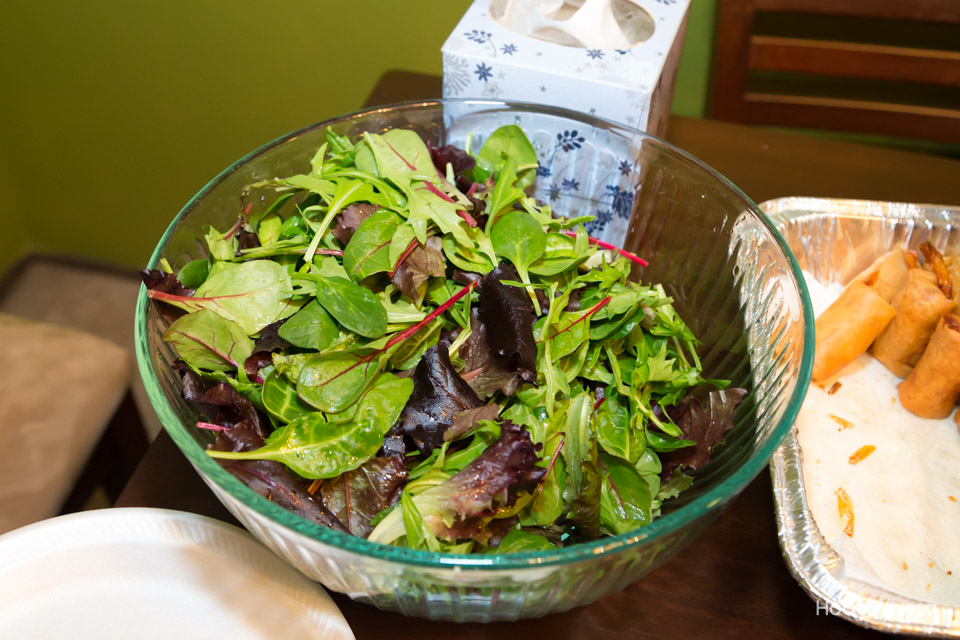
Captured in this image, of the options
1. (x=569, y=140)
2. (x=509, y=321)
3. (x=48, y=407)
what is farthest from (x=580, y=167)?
(x=48, y=407)

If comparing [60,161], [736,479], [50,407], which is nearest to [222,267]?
[736,479]

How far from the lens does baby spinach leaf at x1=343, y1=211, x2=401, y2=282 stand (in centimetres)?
49

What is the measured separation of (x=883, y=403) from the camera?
0.64 meters

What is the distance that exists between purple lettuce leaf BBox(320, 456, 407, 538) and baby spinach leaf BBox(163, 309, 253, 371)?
0.34 ft

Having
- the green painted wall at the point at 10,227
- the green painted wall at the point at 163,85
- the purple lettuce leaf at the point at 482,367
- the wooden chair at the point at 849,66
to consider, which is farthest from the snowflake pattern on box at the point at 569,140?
the green painted wall at the point at 10,227

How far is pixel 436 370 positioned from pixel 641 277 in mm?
258

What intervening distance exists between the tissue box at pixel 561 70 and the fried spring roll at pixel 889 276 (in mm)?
252

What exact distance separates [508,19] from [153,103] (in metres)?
0.94

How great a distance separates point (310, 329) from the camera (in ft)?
1.51

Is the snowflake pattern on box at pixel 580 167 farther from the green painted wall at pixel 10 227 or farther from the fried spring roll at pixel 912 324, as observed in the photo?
the green painted wall at pixel 10 227

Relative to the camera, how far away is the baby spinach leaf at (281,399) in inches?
17.4

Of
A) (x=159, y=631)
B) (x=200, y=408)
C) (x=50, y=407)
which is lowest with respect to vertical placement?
(x=50, y=407)

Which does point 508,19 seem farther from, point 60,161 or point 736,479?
point 60,161

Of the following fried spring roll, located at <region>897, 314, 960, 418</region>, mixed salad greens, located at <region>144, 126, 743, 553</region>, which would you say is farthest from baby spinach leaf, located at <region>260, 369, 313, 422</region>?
fried spring roll, located at <region>897, 314, 960, 418</region>
